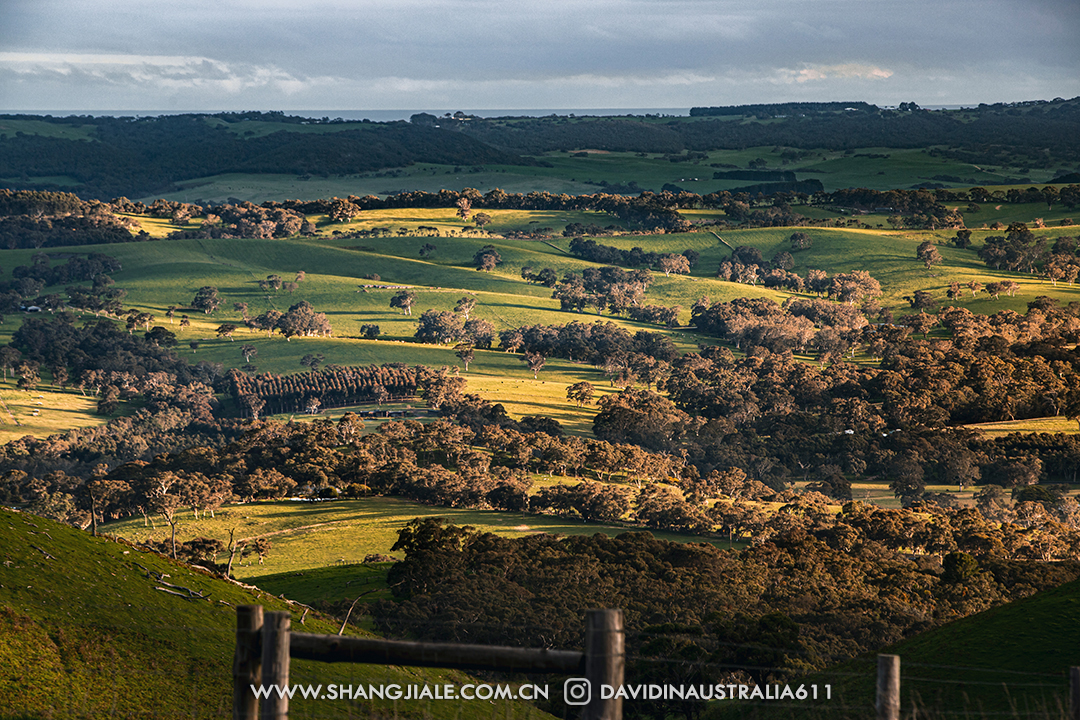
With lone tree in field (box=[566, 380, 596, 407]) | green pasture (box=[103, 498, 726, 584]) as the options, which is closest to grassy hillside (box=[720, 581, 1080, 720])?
green pasture (box=[103, 498, 726, 584])

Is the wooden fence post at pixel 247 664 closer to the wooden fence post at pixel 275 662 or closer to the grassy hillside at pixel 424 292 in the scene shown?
the wooden fence post at pixel 275 662

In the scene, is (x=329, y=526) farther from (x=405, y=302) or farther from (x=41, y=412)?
(x=405, y=302)

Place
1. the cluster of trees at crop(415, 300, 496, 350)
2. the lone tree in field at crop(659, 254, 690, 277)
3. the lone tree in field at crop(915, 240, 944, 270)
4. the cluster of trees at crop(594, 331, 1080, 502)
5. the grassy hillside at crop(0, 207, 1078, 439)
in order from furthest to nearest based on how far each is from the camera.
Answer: the lone tree in field at crop(659, 254, 690, 277), the lone tree in field at crop(915, 240, 944, 270), the cluster of trees at crop(415, 300, 496, 350), the grassy hillside at crop(0, 207, 1078, 439), the cluster of trees at crop(594, 331, 1080, 502)

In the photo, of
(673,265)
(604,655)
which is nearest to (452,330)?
(673,265)

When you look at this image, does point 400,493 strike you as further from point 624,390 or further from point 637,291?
point 637,291

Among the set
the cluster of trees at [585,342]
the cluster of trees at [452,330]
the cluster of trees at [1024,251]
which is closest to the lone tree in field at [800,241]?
the cluster of trees at [1024,251]

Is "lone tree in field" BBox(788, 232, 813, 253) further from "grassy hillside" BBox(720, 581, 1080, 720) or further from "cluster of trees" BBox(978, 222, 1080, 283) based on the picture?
"grassy hillside" BBox(720, 581, 1080, 720)

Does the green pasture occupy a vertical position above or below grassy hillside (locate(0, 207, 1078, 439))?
below

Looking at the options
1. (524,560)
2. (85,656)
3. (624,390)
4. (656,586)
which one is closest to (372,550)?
(524,560)
